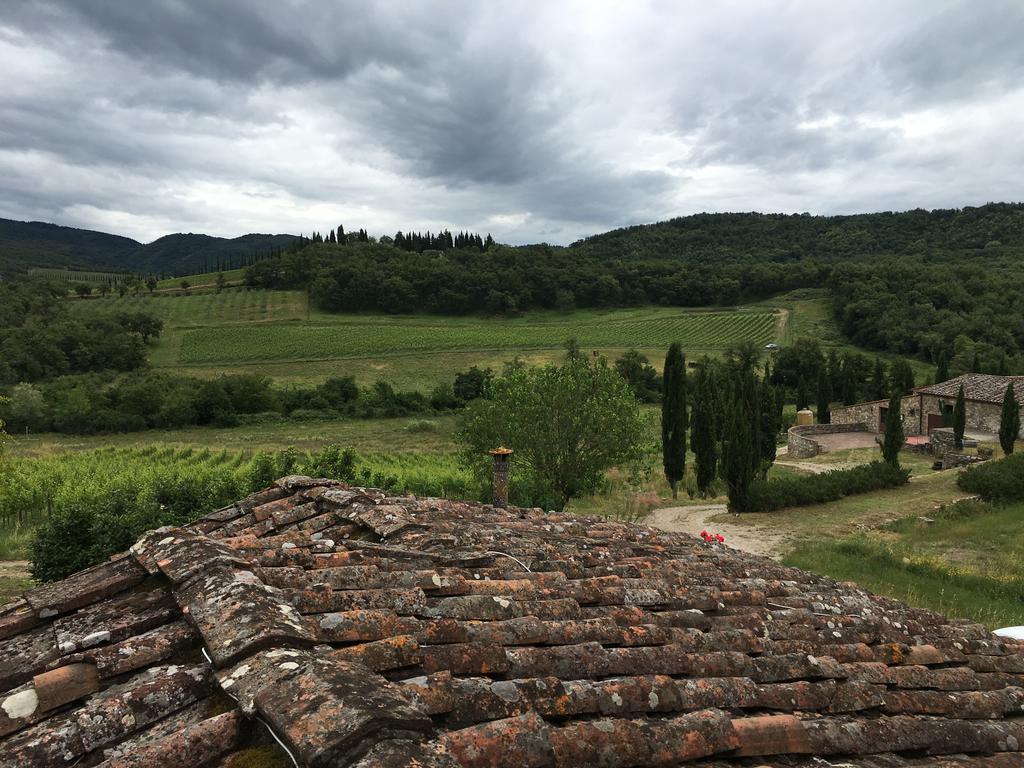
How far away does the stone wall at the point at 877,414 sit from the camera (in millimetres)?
42844

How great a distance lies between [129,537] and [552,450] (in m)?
13.3

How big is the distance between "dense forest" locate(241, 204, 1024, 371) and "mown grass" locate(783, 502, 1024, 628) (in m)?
42.5

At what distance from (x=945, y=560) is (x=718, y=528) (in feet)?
23.7

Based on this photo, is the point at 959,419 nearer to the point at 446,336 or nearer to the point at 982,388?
the point at 982,388

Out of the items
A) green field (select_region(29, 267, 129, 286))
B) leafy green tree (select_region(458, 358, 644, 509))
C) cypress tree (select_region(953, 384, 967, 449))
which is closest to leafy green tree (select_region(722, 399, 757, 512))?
leafy green tree (select_region(458, 358, 644, 509))

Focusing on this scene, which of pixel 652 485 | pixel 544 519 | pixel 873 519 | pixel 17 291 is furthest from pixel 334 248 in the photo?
pixel 544 519

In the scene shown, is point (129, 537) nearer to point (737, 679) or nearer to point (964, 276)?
point (737, 679)

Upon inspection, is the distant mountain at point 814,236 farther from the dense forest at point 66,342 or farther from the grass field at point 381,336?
the dense forest at point 66,342

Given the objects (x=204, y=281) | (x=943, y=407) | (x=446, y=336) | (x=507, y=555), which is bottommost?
(x=943, y=407)

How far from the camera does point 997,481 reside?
2330 centimetres

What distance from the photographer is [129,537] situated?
12891 mm

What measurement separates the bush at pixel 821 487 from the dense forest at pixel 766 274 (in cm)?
3636

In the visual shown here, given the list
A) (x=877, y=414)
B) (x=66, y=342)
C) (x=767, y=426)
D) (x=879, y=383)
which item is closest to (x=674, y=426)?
(x=767, y=426)

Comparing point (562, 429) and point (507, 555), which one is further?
point (562, 429)
